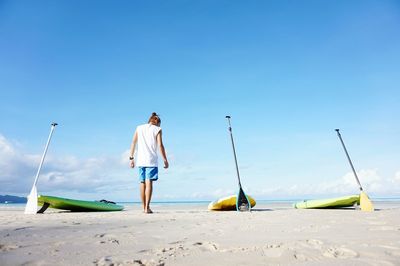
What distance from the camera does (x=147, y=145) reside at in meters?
6.46

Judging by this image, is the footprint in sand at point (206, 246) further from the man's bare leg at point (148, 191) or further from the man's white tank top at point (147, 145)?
the man's white tank top at point (147, 145)

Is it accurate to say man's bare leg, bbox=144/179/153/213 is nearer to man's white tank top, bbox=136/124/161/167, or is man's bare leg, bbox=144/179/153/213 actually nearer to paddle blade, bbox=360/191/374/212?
man's white tank top, bbox=136/124/161/167

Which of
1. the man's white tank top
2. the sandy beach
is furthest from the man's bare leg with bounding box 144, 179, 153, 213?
the sandy beach

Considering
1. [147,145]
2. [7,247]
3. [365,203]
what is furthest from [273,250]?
[365,203]

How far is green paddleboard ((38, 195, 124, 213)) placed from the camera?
6961 mm

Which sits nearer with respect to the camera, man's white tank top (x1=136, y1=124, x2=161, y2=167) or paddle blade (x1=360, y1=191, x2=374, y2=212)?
man's white tank top (x1=136, y1=124, x2=161, y2=167)

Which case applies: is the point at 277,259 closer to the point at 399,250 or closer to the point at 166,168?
the point at 399,250

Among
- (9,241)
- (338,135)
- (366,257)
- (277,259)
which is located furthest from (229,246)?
(338,135)

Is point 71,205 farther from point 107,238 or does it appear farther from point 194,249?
point 194,249

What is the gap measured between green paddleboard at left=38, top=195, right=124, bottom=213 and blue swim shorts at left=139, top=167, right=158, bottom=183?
2.45 meters

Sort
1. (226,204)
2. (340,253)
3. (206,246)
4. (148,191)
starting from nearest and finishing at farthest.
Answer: (340,253) < (206,246) < (148,191) < (226,204)

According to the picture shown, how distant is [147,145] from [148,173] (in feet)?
2.09

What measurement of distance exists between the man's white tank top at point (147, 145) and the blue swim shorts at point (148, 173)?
0.28 ft

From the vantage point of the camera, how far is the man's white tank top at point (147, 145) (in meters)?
6.32
